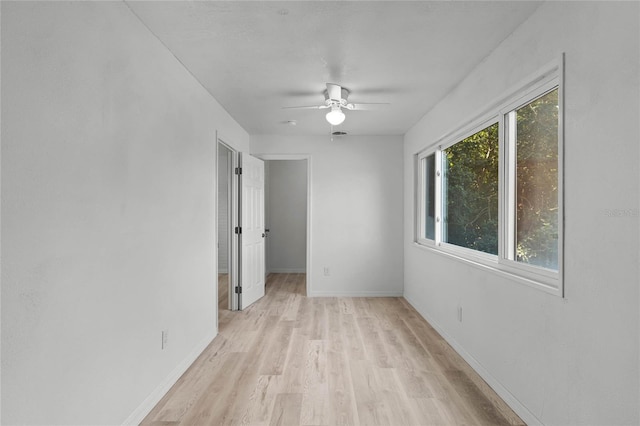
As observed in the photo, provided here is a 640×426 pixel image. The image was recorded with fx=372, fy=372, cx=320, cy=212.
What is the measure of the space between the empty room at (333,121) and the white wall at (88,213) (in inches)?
0.4

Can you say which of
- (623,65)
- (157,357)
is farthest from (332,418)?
(623,65)

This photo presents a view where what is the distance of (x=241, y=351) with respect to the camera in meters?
3.39

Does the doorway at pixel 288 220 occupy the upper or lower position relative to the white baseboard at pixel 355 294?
upper

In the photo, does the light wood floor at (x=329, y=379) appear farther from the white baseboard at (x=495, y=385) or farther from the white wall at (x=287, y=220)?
the white wall at (x=287, y=220)

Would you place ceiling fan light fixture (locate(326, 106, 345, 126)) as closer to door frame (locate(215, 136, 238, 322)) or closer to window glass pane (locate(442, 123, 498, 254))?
window glass pane (locate(442, 123, 498, 254))

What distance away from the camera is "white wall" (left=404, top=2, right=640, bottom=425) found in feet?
4.94

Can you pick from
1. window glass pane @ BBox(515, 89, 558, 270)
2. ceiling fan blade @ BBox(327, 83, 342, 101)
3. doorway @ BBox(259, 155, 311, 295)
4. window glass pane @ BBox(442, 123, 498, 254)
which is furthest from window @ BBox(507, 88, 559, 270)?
doorway @ BBox(259, 155, 311, 295)

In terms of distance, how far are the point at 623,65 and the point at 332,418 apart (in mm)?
2316

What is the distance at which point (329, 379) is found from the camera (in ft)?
9.16

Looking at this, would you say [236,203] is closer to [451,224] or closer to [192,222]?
[192,222]

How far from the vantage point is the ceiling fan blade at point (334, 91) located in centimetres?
331

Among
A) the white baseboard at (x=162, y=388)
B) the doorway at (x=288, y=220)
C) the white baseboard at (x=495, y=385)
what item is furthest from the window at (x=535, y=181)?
the doorway at (x=288, y=220)

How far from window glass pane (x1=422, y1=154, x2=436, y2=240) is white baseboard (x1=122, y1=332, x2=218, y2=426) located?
2.90 meters

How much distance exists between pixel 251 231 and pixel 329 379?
106 inches
